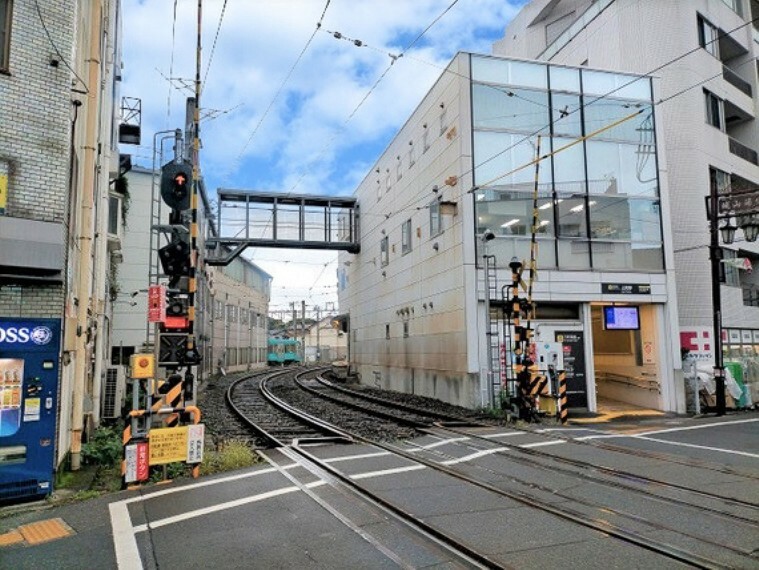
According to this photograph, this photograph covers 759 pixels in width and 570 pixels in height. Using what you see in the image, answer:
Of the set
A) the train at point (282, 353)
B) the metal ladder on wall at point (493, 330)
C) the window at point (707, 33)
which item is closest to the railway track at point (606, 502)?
the metal ladder on wall at point (493, 330)

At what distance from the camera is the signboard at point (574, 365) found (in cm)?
1801

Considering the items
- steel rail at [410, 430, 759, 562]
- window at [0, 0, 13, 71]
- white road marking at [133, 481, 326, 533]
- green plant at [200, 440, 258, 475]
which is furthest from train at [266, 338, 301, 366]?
white road marking at [133, 481, 326, 533]

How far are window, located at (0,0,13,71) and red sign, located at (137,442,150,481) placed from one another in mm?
5992

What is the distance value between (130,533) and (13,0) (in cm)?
803

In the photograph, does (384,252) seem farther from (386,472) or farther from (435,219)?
(386,472)

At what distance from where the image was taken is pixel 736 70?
27.8 m

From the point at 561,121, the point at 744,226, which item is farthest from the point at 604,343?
the point at 561,121

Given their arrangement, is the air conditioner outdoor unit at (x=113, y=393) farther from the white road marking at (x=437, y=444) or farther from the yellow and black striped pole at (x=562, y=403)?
the yellow and black striped pole at (x=562, y=403)

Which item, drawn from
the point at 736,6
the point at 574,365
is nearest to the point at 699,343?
the point at 574,365

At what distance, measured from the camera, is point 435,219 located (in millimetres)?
21172

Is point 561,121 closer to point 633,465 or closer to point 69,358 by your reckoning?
point 633,465

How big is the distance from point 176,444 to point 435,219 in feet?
47.9

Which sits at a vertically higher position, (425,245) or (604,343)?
(425,245)

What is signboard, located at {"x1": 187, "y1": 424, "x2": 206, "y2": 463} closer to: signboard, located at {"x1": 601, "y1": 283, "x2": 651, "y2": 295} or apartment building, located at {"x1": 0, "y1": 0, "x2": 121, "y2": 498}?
apartment building, located at {"x1": 0, "y1": 0, "x2": 121, "y2": 498}
